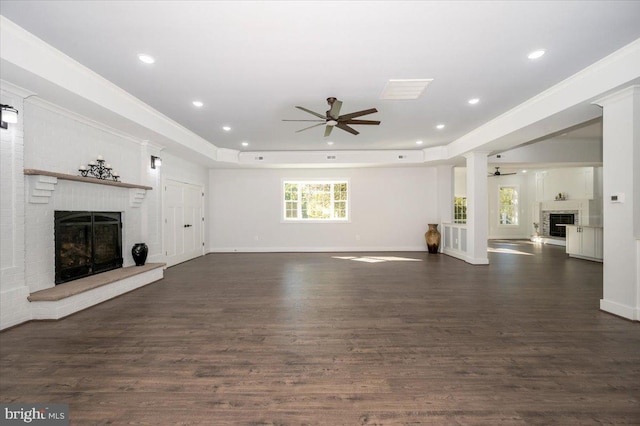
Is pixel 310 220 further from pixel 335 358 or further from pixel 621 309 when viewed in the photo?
pixel 621 309

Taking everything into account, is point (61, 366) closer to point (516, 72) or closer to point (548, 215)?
point (516, 72)

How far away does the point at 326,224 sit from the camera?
340 inches

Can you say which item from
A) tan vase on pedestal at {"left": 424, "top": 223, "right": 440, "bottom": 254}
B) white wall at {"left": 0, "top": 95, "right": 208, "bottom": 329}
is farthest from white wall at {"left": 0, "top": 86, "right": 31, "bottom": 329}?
tan vase on pedestal at {"left": 424, "top": 223, "right": 440, "bottom": 254}

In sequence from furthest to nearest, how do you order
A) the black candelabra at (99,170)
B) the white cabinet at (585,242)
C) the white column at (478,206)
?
1. the white cabinet at (585,242)
2. the white column at (478,206)
3. the black candelabra at (99,170)

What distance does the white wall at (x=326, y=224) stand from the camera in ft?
27.9

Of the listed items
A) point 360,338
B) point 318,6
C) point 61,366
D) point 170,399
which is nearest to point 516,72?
point 318,6

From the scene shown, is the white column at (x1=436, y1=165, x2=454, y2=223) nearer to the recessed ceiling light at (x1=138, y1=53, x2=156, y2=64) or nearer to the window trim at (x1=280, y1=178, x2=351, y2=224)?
the window trim at (x1=280, y1=178, x2=351, y2=224)

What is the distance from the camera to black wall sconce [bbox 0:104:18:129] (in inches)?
111

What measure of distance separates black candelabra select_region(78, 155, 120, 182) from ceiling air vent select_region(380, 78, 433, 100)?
4234 millimetres

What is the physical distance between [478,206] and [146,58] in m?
6.41

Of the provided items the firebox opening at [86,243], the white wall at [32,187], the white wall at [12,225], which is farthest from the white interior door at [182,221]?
the white wall at [12,225]

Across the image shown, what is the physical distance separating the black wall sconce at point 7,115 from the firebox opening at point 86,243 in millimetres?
1156

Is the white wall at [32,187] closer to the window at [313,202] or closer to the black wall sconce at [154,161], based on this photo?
the black wall sconce at [154,161]

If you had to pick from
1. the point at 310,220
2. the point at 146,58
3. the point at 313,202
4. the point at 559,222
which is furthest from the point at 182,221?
the point at 559,222
